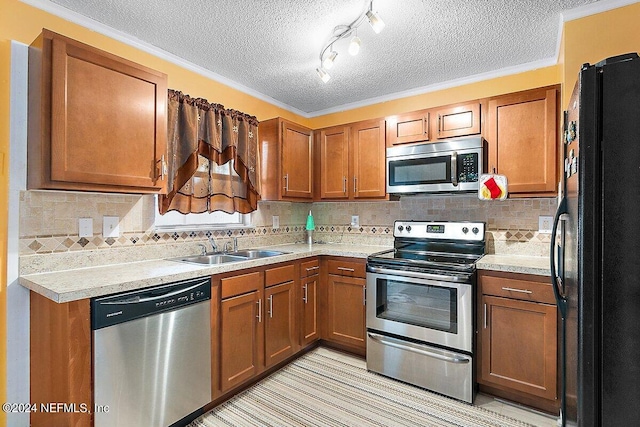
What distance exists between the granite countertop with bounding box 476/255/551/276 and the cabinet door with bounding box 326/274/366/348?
3.15ft

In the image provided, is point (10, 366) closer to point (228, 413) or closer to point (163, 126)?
point (228, 413)

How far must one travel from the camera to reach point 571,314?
1195 millimetres

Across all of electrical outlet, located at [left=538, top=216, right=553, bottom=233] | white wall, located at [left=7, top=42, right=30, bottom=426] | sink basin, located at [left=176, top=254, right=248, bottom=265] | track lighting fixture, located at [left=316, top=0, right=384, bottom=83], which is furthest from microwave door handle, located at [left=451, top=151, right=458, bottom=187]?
white wall, located at [left=7, top=42, right=30, bottom=426]

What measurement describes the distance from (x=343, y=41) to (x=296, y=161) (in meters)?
1.23

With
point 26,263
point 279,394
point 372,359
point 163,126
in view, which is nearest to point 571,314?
point 372,359

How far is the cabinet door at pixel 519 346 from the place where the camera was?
2.04 metres

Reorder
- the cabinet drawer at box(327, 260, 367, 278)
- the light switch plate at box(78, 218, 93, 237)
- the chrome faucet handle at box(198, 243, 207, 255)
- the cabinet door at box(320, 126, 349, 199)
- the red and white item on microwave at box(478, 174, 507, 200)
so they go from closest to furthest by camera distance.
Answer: the light switch plate at box(78, 218, 93, 237), the red and white item on microwave at box(478, 174, 507, 200), the chrome faucet handle at box(198, 243, 207, 255), the cabinet drawer at box(327, 260, 367, 278), the cabinet door at box(320, 126, 349, 199)

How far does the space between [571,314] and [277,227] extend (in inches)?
105

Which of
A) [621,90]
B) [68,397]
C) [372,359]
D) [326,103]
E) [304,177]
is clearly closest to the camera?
[621,90]

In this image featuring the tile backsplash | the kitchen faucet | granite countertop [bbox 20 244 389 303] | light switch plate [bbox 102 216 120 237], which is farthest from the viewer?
the kitchen faucet

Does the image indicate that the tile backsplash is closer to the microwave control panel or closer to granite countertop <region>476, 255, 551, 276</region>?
granite countertop <region>476, 255, 551, 276</region>

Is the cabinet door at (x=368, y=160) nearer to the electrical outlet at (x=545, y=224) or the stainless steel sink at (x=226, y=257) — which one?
the stainless steel sink at (x=226, y=257)

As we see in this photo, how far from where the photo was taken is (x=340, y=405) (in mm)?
2184

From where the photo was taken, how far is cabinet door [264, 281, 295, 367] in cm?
248
